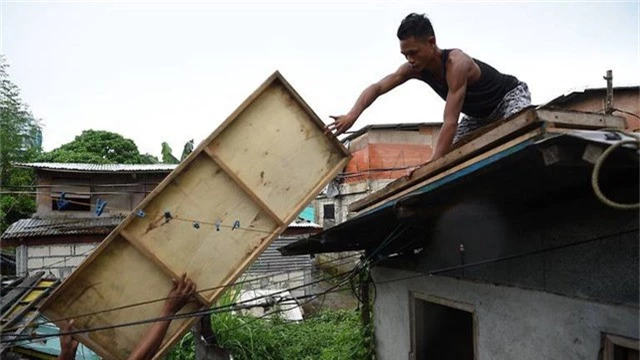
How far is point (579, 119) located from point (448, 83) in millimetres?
1541

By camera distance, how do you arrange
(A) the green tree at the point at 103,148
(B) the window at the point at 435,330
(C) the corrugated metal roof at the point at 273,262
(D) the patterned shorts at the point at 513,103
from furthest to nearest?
(A) the green tree at the point at 103,148 → (C) the corrugated metal roof at the point at 273,262 → (B) the window at the point at 435,330 → (D) the patterned shorts at the point at 513,103

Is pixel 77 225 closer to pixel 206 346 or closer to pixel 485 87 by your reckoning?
pixel 206 346

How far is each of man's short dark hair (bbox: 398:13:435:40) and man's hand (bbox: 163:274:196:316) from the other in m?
2.84

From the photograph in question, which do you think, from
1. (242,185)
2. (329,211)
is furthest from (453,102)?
(329,211)

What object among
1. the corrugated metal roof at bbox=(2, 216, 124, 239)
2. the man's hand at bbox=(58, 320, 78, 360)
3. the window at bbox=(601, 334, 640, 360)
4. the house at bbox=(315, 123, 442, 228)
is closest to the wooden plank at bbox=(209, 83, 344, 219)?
the man's hand at bbox=(58, 320, 78, 360)

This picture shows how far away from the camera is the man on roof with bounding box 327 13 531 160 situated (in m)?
3.20

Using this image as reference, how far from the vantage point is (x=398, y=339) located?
5.58m

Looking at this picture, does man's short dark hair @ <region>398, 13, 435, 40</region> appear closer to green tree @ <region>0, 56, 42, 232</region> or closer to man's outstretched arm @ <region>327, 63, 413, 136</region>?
man's outstretched arm @ <region>327, 63, 413, 136</region>

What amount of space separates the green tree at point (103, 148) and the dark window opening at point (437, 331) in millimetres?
27869

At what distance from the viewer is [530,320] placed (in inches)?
129

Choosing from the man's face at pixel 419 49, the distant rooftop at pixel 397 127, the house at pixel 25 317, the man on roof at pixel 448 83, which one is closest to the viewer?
the man on roof at pixel 448 83

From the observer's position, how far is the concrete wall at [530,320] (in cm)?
265

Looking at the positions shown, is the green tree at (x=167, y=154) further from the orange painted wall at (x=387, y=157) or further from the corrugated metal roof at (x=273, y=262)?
the orange painted wall at (x=387, y=157)

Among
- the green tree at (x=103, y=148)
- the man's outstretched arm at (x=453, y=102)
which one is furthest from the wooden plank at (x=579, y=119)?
the green tree at (x=103, y=148)
